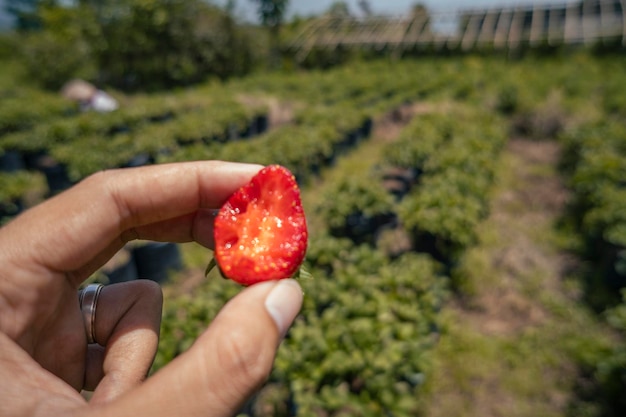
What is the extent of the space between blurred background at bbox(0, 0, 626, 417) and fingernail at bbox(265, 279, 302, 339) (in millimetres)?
1411

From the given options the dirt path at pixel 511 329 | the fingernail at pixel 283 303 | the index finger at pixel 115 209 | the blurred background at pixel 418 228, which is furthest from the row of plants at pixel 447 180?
the fingernail at pixel 283 303

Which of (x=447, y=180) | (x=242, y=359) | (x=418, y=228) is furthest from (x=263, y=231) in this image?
(x=447, y=180)

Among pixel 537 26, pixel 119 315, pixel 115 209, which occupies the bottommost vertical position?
pixel 537 26

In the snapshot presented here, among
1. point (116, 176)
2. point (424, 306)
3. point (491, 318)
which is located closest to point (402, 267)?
point (424, 306)

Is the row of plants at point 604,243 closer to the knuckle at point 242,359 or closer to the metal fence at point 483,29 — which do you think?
the knuckle at point 242,359

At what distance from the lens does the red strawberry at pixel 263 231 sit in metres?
1.40

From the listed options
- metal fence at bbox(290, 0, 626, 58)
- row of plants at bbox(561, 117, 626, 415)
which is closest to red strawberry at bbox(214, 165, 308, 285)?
row of plants at bbox(561, 117, 626, 415)

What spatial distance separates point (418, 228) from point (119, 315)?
361 centimetres

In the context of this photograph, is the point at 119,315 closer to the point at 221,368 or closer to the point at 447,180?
the point at 221,368

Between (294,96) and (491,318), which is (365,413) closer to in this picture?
(491,318)

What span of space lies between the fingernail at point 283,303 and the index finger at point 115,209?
598mm

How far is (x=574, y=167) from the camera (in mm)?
7844

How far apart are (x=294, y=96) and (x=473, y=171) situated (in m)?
10.4

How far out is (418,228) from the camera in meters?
4.65
